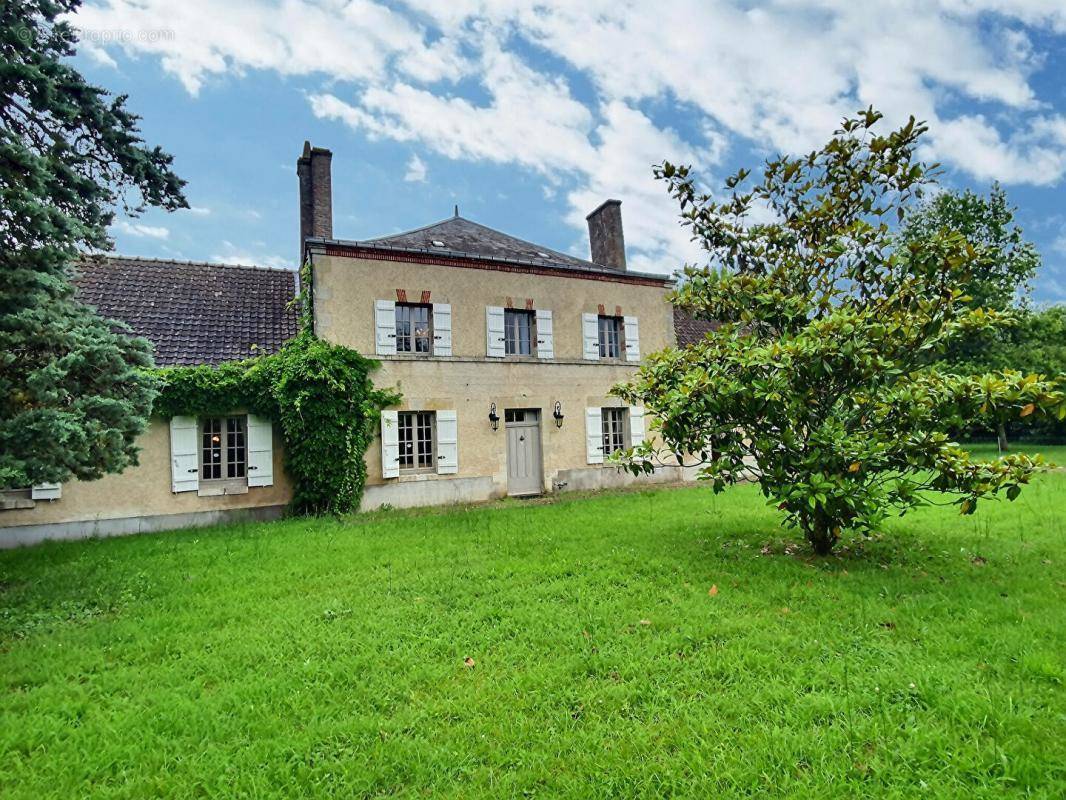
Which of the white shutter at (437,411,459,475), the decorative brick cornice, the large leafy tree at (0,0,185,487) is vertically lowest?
the white shutter at (437,411,459,475)

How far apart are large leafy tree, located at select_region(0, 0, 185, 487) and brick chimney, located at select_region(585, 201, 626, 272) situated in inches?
446

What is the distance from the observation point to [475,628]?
4.73 metres

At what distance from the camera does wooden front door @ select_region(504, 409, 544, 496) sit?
13.1 m

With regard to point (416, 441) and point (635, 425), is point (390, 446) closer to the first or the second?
point (416, 441)

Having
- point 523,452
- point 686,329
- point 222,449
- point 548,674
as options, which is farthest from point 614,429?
point 548,674

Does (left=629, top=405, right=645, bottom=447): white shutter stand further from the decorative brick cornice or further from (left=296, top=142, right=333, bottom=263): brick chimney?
(left=296, top=142, right=333, bottom=263): brick chimney

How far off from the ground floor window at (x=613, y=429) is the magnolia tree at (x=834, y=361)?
6817mm

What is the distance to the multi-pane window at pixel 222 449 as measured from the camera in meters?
10.8

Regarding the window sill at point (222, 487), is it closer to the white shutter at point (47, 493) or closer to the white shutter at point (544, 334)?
the white shutter at point (47, 493)

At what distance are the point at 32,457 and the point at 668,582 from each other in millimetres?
6002

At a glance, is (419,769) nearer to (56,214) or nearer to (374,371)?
(56,214)

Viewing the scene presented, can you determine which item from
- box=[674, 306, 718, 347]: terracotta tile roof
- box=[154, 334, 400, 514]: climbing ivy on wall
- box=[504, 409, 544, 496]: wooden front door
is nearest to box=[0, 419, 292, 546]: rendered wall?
box=[154, 334, 400, 514]: climbing ivy on wall

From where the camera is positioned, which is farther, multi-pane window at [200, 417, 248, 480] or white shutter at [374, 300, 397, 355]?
white shutter at [374, 300, 397, 355]

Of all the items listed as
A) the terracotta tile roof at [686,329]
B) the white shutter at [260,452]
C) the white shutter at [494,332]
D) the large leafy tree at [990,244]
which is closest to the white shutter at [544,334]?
the white shutter at [494,332]
